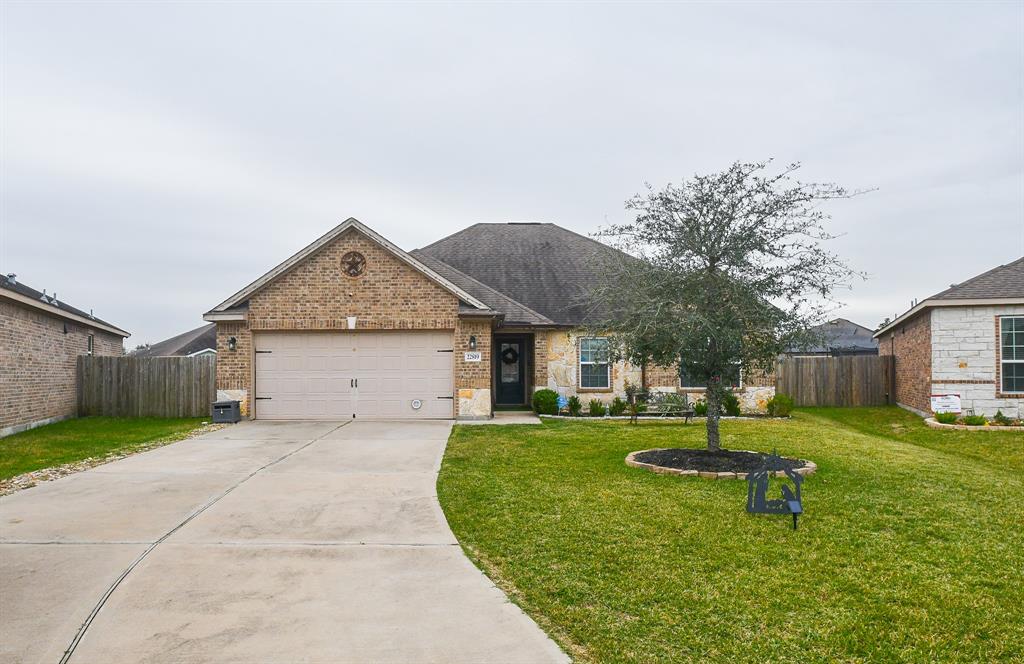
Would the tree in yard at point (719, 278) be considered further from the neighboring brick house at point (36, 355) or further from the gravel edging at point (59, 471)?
the neighboring brick house at point (36, 355)

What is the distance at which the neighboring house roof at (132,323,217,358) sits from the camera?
111 ft

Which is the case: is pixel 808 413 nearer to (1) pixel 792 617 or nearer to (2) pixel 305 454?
(2) pixel 305 454

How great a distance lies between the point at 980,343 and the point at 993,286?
1.58 m

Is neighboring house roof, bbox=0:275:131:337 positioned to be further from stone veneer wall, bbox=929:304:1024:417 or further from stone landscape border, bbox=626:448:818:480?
stone veneer wall, bbox=929:304:1024:417

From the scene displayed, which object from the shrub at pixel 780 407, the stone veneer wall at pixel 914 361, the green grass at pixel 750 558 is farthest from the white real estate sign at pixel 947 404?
the green grass at pixel 750 558

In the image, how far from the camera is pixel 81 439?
1431 centimetres

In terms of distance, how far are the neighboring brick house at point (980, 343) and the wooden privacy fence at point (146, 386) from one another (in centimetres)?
2002

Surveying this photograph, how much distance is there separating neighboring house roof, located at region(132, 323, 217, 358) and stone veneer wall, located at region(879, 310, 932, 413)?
28.9 meters

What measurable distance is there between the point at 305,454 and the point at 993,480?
10.6 m

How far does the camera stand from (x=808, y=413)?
69.6ft

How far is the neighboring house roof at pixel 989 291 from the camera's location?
1731 cm

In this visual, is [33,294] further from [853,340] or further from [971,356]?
[853,340]

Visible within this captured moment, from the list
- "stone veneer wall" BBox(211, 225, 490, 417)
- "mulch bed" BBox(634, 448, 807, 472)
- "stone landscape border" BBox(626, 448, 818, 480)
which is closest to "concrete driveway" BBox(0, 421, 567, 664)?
"stone landscape border" BBox(626, 448, 818, 480)

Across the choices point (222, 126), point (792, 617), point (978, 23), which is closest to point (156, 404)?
point (222, 126)
